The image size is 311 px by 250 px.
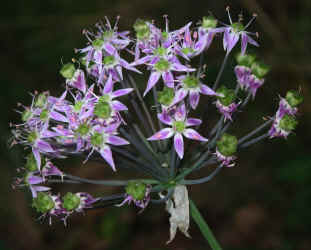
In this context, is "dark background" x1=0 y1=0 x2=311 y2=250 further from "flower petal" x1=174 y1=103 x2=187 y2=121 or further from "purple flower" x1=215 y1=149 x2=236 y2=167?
"purple flower" x1=215 y1=149 x2=236 y2=167

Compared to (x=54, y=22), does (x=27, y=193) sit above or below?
below

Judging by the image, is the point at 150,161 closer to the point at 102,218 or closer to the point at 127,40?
the point at 127,40

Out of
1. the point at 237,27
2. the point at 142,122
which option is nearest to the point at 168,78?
the point at 142,122

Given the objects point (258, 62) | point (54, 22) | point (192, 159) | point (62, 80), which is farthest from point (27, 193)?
point (258, 62)

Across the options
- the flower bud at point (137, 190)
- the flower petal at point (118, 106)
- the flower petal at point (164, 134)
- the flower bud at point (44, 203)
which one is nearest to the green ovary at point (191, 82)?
the flower petal at point (164, 134)

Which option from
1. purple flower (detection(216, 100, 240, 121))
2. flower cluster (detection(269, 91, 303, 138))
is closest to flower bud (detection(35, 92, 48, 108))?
purple flower (detection(216, 100, 240, 121))
